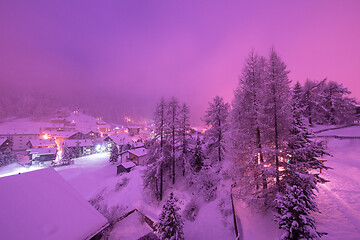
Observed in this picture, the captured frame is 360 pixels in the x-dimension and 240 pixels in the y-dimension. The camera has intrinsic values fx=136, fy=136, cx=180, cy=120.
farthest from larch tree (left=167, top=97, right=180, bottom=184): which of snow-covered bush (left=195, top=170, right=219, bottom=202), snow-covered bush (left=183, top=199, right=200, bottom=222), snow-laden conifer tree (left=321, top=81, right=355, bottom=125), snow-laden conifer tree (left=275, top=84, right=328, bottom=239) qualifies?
snow-laden conifer tree (left=321, top=81, right=355, bottom=125)

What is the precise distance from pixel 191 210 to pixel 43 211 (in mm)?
13550

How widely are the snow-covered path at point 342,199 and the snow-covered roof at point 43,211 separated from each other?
43.3 feet

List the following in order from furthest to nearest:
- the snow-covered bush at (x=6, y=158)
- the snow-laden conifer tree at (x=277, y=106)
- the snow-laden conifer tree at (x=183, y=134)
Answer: the snow-covered bush at (x=6, y=158)
the snow-laden conifer tree at (x=183, y=134)
the snow-laden conifer tree at (x=277, y=106)

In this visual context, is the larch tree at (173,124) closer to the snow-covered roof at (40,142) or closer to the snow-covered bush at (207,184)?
the snow-covered bush at (207,184)

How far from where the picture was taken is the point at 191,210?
16.0 m

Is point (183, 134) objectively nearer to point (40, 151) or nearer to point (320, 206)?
point (320, 206)

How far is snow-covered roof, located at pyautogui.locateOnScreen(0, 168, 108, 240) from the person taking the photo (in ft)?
21.0

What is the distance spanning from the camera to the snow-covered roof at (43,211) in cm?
639

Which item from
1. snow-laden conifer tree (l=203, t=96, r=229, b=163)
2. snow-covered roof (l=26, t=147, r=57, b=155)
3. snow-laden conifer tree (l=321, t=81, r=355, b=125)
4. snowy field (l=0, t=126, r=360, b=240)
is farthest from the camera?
snow-covered roof (l=26, t=147, r=57, b=155)

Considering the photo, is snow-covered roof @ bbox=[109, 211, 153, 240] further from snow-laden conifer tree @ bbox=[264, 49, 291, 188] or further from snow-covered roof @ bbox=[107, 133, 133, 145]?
snow-covered roof @ bbox=[107, 133, 133, 145]

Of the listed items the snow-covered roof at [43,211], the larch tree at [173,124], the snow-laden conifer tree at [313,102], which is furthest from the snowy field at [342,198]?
the larch tree at [173,124]

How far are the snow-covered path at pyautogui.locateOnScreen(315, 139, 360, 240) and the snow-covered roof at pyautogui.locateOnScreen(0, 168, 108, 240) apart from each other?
13.2 metres

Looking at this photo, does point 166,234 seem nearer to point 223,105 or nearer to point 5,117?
point 223,105

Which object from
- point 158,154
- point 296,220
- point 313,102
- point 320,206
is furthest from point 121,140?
→ point 313,102
